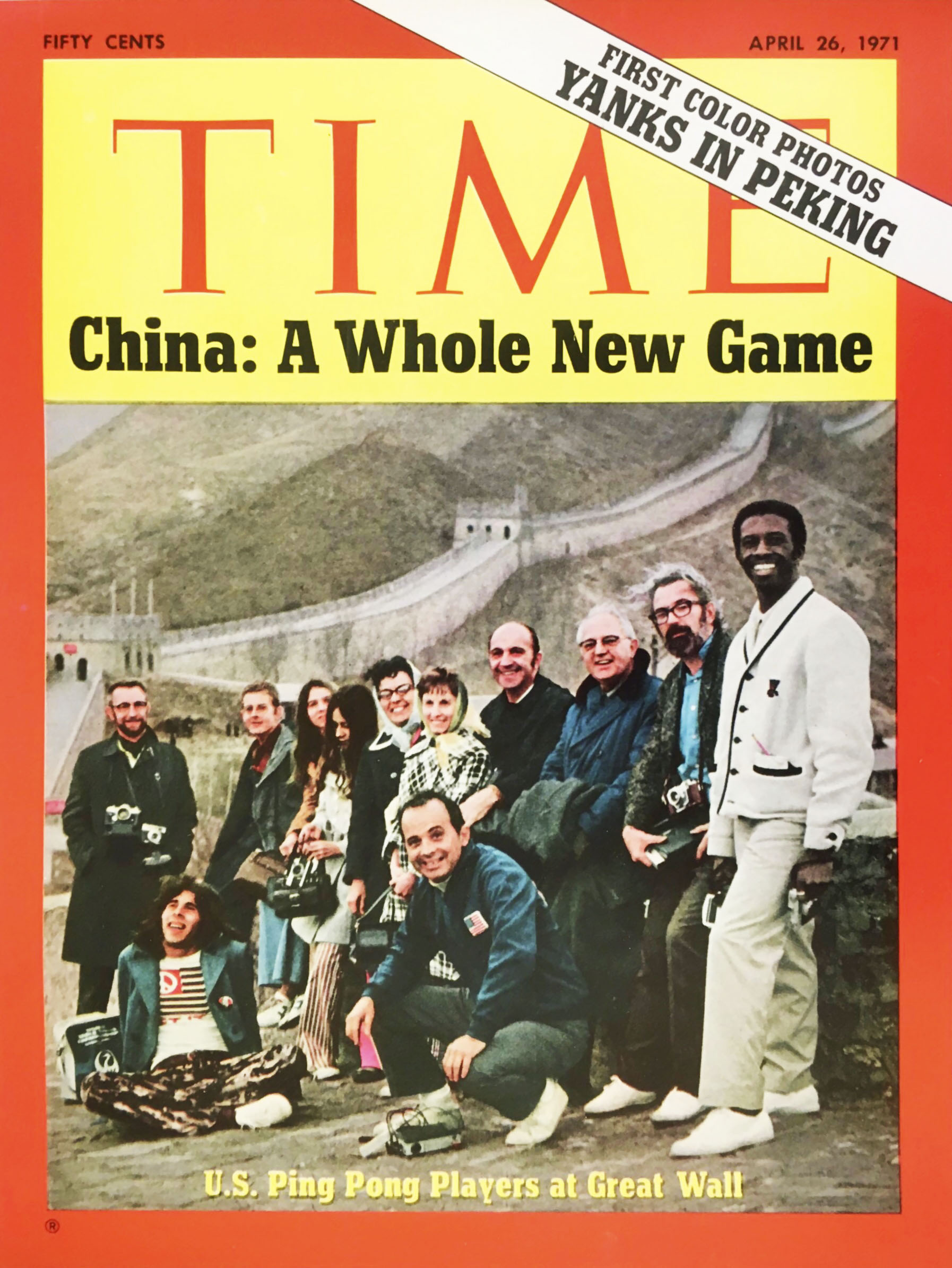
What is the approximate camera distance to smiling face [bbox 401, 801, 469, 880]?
2350 millimetres

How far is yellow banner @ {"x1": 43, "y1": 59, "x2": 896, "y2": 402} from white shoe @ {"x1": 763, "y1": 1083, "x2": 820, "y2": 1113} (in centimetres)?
160

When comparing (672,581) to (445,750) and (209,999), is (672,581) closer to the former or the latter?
(445,750)

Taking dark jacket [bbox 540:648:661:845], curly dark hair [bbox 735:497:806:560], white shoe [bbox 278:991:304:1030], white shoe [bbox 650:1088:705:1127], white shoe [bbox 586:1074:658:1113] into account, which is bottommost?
white shoe [bbox 650:1088:705:1127]

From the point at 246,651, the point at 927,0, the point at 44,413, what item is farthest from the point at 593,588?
the point at 927,0

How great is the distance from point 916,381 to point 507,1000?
172cm

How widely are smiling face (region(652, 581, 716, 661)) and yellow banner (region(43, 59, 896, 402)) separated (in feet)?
1.50

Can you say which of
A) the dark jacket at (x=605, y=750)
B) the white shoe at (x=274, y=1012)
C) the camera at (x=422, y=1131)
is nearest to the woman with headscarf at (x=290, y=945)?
the white shoe at (x=274, y=1012)

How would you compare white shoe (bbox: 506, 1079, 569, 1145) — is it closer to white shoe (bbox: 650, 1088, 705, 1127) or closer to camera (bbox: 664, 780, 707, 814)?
white shoe (bbox: 650, 1088, 705, 1127)

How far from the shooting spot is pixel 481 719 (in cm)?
235

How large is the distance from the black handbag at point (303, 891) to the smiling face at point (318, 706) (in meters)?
0.32

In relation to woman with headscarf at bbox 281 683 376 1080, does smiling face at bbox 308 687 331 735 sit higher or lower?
higher

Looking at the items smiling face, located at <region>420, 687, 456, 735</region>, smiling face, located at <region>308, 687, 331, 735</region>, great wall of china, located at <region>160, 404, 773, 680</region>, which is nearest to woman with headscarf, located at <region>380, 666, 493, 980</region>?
smiling face, located at <region>420, 687, 456, 735</region>

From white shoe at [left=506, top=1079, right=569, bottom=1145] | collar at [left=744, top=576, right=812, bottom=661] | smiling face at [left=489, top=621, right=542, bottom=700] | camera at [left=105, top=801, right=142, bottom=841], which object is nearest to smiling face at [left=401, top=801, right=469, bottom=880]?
smiling face at [left=489, top=621, right=542, bottom=700]

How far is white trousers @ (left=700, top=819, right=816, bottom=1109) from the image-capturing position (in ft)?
7.55
